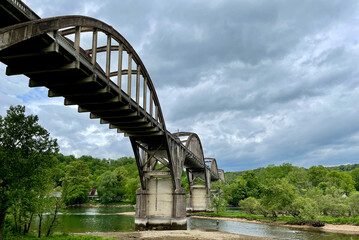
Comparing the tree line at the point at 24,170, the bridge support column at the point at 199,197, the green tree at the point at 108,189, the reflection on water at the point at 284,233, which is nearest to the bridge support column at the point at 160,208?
the reflection on water at the point at 284,233

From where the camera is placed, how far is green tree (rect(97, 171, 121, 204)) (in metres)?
88.0

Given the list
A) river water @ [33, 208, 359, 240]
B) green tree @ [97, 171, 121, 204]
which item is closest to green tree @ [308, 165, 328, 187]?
river water @ [33, 208, 359, 240]

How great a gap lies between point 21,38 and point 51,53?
3.32 meters

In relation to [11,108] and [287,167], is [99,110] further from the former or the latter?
[287,167]

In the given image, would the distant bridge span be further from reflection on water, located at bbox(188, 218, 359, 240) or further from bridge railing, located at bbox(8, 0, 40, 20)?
reflection on water, located at bbox(188, 218, 359, 240)

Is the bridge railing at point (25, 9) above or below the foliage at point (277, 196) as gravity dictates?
above

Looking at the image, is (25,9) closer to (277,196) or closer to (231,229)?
(231,229)

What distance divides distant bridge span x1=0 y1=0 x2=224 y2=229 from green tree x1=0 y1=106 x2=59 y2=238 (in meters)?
2.74

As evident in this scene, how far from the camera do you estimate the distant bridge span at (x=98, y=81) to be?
11.9m

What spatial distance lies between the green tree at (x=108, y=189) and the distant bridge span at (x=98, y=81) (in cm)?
5399

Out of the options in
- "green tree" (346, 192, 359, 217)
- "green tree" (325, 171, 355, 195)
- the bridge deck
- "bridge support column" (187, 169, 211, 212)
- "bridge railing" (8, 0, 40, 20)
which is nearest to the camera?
"bridge railing" (8, 0, 40, 20)

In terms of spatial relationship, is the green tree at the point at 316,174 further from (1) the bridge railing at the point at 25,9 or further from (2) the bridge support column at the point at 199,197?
(1) the bridge railing at the point at 25,9

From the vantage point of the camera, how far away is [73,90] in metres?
19.6

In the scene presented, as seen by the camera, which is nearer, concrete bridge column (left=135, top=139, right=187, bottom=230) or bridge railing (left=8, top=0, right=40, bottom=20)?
bridge railing (left=8, top=0, right=40, bottom=20)
